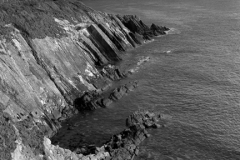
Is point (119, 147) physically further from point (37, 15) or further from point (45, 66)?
point (37, 15)

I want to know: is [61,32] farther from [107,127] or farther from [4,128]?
[4,128]

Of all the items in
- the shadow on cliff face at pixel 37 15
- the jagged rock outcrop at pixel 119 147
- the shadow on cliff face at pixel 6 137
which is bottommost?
the jagged rock outcrop at pixel 119 147

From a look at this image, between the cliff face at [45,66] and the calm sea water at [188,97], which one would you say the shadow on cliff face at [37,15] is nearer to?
the cliff face at [45,66]

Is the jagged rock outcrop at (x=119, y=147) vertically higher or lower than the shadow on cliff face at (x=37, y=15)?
lower

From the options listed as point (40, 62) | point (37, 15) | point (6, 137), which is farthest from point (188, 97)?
point (37, 15)

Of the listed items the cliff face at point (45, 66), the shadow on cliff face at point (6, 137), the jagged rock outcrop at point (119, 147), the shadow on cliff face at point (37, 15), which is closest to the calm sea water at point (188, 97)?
the jagged rock outcrop at point (119, 147)

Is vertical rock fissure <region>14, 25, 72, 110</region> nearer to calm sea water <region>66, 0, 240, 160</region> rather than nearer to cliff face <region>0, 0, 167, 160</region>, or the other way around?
cliff face <region>0, 0, 167, 160</region>

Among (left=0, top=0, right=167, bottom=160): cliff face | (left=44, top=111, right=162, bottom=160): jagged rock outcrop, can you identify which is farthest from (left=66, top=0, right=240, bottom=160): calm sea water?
(left=0, top=0, right=167, bottom=160): cliff face
